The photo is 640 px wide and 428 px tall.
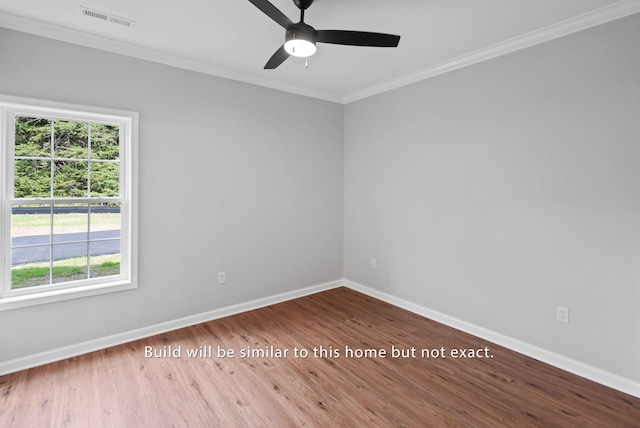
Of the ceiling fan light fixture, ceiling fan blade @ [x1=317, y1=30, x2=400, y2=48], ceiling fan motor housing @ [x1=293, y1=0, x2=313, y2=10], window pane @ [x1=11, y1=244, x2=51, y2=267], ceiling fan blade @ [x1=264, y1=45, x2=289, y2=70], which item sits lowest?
window pane @ [x1=11, y1=244, x2=51, y2=267]

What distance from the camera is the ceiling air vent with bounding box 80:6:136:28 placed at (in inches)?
92.0

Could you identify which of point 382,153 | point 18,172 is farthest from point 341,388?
point 18,172

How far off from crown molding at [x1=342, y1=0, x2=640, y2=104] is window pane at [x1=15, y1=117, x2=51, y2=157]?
11.1ft

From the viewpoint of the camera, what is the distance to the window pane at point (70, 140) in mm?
2691

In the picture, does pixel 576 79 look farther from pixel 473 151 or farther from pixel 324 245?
pixel 324 245

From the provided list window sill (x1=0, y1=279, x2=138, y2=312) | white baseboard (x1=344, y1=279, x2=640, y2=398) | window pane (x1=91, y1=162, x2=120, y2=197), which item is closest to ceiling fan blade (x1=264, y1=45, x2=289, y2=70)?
window pane (x1=91, y1=162, x2=120, y2=197)

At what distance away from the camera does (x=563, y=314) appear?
2.57 meters

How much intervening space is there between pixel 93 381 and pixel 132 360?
31 centimetres

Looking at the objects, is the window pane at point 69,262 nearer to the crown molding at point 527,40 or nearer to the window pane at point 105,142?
the window pane at point 105,142

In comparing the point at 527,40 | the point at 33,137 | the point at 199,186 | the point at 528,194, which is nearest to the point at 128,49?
the point at 33,137

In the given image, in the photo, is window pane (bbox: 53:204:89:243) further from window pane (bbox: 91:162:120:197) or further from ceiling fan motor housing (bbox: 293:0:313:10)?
ceiling fan motor housing (bbox: 293:0:313:10)

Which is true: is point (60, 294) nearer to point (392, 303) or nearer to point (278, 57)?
point (278, 57)

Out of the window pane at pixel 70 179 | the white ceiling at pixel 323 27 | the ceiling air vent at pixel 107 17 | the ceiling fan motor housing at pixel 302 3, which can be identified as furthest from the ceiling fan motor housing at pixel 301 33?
the window pane at pixel 70 179

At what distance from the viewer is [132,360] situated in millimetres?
2639
